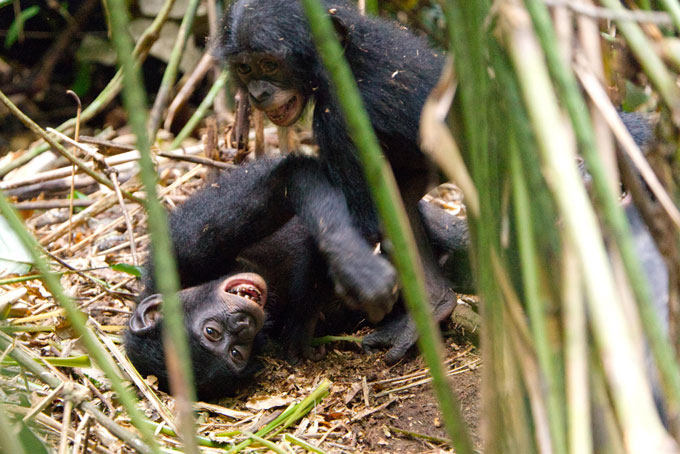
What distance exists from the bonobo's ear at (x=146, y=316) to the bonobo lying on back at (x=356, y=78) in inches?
37.5

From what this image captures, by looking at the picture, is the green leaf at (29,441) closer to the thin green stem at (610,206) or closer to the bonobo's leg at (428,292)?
the thin green stem at (610,206)

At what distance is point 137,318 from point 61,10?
493 centimetres

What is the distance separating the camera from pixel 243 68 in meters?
3.36

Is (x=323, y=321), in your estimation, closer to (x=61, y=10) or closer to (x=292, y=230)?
(x=292, y=230)

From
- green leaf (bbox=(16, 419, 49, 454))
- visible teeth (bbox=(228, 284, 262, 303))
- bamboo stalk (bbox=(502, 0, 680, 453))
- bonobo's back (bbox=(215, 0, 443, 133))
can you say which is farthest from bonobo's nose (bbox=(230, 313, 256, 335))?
bamboo stalk (bbox=(502, 0, 680, 453))

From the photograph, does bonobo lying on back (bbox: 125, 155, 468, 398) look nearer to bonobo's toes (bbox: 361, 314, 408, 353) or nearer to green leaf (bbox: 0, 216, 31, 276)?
bonobo's toes (bbox: 361, 314, 408, 353)

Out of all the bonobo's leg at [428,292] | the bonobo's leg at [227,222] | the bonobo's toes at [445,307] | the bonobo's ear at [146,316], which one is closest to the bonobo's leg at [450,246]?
the bonobo's leg at [428,292]

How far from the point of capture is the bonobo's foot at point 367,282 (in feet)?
8.07

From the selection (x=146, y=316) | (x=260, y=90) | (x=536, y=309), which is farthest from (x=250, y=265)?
(x=536, y=309)

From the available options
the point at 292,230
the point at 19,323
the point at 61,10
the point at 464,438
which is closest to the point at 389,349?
the point at 292,230

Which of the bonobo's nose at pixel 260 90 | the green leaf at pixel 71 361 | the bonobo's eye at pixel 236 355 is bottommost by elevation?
the bonobo's eye at pixel 236 355

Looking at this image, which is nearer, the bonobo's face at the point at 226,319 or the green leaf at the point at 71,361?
the green leaf at the point at 71,361

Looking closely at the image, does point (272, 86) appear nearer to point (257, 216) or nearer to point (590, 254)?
point (257, 216)

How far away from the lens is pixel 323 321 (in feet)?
12.2
